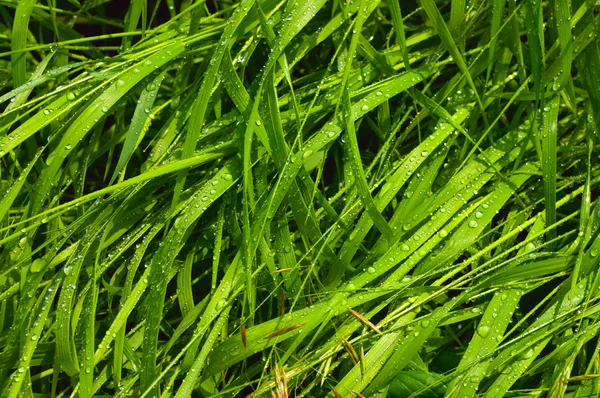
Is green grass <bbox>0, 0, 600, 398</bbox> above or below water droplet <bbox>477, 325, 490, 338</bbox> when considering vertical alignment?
above

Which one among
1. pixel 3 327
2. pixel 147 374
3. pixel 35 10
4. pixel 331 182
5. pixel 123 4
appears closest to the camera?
pixel 147 374

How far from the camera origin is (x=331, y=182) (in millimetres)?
1525

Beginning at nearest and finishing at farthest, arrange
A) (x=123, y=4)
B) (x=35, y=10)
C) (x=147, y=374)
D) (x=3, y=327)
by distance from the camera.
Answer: (x=147, y=374)
(x=3, y=327)
(x=35, y=10)
(x=123, y=4)

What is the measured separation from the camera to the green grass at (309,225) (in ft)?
3.68

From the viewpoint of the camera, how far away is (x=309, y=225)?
119 centimetres

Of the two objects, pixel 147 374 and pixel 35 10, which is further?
pixel 35 10

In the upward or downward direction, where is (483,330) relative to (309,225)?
downward

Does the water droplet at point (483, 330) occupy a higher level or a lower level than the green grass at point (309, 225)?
lower

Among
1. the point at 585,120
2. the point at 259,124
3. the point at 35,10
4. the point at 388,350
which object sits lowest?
the point at 388,350

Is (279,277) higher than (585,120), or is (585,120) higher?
(585,120)

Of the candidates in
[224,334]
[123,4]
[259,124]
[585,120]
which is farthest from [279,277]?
[123,4]

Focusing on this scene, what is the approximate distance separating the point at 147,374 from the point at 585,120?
1039 mm

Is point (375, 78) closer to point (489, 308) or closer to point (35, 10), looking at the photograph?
point (489, 308)

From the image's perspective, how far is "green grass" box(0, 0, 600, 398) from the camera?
1.12 metres
